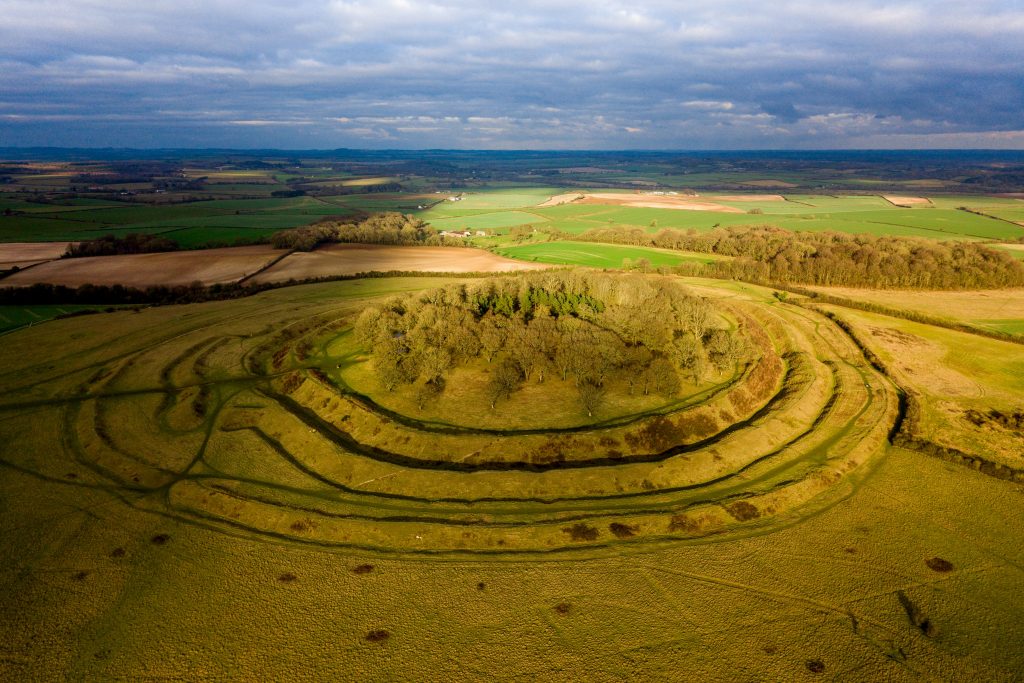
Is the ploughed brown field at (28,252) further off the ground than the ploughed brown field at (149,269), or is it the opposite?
the ploughed brown field at (28,252)

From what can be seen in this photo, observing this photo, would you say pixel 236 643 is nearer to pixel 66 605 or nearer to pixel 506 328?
pixel 66 605

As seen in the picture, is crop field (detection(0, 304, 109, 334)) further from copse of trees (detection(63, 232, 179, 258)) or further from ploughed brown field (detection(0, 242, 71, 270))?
copse of trees (detection(63, 232, 179, 258))

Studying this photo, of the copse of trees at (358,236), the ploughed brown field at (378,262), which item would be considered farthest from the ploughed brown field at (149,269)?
the copse of trees at (358,236)

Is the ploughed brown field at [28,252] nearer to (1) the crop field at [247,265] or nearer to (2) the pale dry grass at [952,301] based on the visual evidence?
(1) the crop field at [247,265]

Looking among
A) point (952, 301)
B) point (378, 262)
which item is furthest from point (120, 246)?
point (952, 301)

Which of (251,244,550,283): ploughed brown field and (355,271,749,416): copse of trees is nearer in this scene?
(355,271,749,416): copse of trees

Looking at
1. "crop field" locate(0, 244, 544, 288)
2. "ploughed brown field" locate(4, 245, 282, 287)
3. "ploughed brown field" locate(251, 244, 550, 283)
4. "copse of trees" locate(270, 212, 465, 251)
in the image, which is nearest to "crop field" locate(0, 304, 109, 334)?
"crop field" locate(0, 244, 544, 288)
